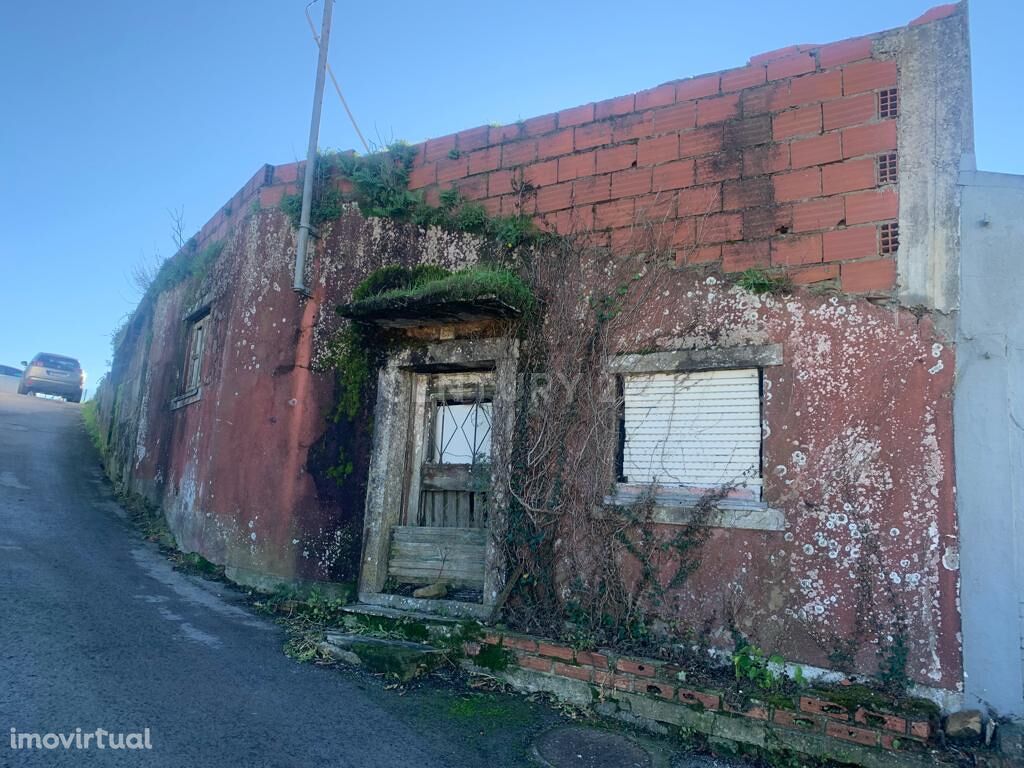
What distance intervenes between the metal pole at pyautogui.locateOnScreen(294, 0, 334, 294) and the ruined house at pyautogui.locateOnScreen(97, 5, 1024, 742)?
0.14 m

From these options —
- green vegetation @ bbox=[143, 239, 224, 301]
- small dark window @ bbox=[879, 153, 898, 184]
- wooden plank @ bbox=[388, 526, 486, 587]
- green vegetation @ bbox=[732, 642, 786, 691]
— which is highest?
green vegetation @ bbox=[143, 239, 224, 301]

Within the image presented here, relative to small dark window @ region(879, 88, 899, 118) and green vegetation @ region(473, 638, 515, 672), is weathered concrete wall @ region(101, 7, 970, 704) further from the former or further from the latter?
green vegetation @ region(473, 638, 515, 672)

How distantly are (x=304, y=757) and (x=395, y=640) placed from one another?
67.1 inches

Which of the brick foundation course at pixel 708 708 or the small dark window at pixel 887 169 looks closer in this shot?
the brick foundation course at pixel 708 708

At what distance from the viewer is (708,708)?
13.9 feet

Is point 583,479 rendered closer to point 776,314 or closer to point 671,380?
point 671,380

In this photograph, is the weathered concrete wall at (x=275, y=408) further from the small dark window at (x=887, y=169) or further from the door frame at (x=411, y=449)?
the small dark window at (x=887, y=169)

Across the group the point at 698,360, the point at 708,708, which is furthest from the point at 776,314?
the point at 708,708

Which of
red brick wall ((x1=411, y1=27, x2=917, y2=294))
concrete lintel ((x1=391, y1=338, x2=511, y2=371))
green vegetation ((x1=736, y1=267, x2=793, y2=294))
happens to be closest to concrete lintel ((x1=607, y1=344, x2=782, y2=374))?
green vegetation ((x1=736, y1=267, x2=793, y2=294))

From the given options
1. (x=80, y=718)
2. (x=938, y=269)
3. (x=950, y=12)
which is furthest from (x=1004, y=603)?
(x=80, y=718)

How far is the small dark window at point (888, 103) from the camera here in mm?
4691

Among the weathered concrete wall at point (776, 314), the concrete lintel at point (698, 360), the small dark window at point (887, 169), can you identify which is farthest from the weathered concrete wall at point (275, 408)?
the small dark window at point (887, 169)

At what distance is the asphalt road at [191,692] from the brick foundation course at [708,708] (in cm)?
25

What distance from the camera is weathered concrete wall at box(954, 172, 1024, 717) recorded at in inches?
154
